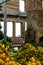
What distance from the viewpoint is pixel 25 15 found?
3088 centimetres

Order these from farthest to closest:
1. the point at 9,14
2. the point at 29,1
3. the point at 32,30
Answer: the point at 9,14 < the point at 29,1 < the point at 32,30

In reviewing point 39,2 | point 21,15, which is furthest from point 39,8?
point 21,15

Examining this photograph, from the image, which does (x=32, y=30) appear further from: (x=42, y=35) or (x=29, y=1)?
(x=29, y=1)

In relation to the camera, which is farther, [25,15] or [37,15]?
[25,15]

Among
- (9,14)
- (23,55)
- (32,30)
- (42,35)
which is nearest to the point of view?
(23,55)

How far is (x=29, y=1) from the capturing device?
23094 millimetres

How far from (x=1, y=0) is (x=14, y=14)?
1631 centimetres

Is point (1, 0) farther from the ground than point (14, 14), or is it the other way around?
point (1, 0)

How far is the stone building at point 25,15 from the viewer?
70.8 feet

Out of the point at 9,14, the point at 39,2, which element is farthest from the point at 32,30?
the point at 9,14

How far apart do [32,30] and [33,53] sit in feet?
43.7

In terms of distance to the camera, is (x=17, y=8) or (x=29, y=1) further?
(x=17, y=8)

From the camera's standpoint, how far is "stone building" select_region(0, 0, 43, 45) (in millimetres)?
21578

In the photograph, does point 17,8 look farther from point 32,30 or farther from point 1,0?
point 1,0
